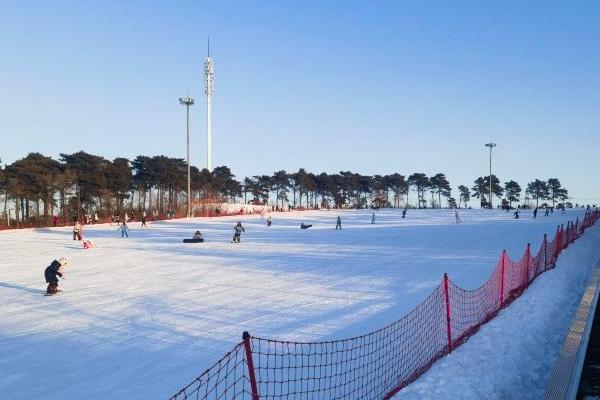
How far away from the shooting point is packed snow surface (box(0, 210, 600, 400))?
8133mm

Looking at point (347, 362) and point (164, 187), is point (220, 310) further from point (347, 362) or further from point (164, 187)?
point (164, 187)

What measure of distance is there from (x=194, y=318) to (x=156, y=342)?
1.89 meters

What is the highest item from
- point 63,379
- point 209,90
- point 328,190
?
point 209,90

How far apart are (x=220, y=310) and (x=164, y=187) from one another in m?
63.2

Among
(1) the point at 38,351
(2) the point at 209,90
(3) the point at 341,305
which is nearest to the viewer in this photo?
(1) the point at 38,351

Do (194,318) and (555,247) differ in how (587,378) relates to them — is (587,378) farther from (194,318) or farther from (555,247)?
(555,247)

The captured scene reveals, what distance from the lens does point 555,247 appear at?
2056 cm

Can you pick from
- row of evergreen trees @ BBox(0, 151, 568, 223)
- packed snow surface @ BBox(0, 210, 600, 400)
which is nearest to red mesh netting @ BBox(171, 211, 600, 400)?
packed snow surface @ BBox(0, 210, 600, 400)

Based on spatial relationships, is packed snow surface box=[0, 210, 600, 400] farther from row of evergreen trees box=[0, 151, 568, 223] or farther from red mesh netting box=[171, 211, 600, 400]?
row of evergreen trees box=[0, 151, 568, 223]

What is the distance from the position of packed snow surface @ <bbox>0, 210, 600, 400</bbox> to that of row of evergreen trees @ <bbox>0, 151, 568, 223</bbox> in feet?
103

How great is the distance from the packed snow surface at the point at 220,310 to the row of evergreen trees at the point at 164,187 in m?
31.3

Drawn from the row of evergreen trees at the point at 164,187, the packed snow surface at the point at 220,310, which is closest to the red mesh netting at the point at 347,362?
the packed snow surface at the point at 220,310

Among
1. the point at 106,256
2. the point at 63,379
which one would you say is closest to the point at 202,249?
the point at 106,256

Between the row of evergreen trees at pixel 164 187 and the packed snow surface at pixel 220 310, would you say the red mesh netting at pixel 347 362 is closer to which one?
the packed snow surface at pixel 220 310
